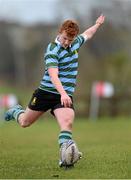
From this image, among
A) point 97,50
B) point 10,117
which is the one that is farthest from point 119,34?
point 10,117

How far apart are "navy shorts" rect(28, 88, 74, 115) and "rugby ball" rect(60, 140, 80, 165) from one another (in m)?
0.73

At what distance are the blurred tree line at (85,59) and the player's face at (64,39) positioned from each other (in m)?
26.3

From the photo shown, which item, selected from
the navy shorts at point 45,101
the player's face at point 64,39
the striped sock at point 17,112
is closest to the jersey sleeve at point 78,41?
the player's face at point 64,39

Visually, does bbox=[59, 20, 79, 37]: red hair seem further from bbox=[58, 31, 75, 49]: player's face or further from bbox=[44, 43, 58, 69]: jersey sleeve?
bbox=[44, 43, 58, 69]: jersey sleeve

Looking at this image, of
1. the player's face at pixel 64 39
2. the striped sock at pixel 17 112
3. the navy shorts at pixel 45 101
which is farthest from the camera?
the striped sock at pixel 17 112

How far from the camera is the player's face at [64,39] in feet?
37.3

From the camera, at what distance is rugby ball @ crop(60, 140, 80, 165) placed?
11.0m

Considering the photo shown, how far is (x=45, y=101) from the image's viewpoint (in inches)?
462

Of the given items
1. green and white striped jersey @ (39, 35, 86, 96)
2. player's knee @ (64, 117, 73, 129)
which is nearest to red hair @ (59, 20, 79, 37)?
green and white striped jersey @ (39, 35, 86, 96)

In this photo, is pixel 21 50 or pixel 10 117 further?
pixel 21 50

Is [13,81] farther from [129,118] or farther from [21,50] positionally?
[129,118]

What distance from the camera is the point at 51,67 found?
11.3 meters

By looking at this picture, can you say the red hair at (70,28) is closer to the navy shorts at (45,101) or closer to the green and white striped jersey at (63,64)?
the green and white striped jersey at (63,64)

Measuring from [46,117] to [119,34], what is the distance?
19457 millimetres
